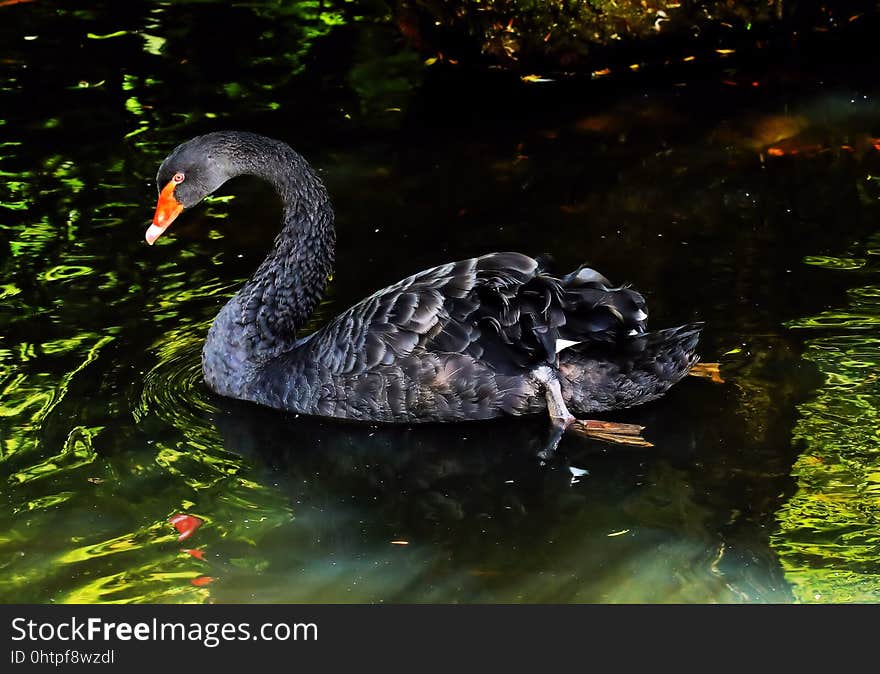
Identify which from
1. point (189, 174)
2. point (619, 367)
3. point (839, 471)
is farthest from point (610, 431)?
point (189, 174)

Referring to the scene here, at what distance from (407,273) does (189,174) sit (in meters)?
1.30

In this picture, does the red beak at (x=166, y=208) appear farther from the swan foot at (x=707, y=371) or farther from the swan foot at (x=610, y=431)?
the swan foot at (x=707, y=371)

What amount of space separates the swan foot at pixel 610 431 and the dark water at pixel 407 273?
50 mm

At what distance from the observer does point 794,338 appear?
593 cm

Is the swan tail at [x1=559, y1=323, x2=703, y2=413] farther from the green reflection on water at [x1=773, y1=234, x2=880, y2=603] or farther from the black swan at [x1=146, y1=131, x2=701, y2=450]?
the green reflection on water at [x1=773, y1=234, x2=880, y2=603]

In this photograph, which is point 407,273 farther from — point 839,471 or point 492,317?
point 839,471

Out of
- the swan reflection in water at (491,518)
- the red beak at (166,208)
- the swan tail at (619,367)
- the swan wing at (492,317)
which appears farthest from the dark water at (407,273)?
the red beak at (166,208)

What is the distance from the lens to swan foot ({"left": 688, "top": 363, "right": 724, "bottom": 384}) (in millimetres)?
5738

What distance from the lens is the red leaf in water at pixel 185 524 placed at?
15.8ft

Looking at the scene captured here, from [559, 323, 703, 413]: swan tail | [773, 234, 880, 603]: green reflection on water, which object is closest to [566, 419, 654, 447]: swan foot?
[559, 323, 703, 413]: swan tail

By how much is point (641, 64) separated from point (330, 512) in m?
5.13

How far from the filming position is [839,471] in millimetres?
4996

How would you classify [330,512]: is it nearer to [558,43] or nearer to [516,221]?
[516,221]

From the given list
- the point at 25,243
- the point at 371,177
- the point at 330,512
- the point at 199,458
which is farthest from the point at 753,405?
the point at 25,243
